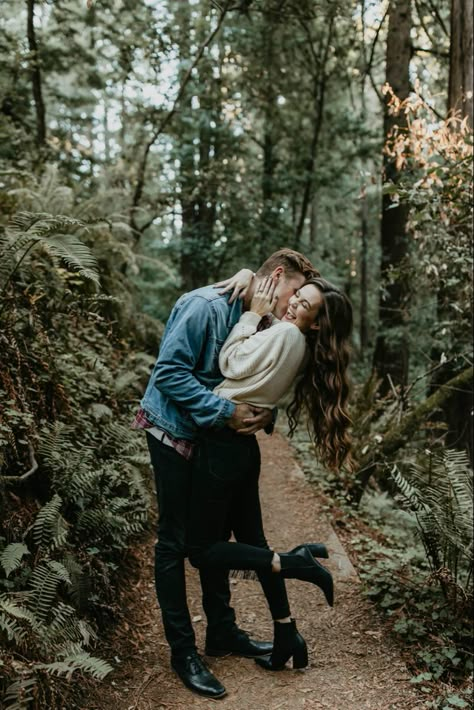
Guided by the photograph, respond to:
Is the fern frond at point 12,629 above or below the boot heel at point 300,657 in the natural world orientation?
above

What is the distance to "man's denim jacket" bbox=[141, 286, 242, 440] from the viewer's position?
116 inches

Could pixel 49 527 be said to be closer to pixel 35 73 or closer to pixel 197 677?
pixel 197 677

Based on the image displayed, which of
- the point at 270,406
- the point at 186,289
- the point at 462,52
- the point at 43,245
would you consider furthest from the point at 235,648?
the point at 186,289

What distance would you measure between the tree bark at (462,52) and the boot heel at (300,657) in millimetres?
6715

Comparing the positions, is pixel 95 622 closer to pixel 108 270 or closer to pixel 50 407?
pixel 50 407

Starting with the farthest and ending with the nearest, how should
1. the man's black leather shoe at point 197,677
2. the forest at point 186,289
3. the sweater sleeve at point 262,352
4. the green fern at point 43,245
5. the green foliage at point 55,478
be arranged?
the green fern at point 43,245 → the forest at point 186,289 → the man's black leather shoe at point 197,677 → the sweater sleeve at point 262,352 → the green foliage at point 55,478

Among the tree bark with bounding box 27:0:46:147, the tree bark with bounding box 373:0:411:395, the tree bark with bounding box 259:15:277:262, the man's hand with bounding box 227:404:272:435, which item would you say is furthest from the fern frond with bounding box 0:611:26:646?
the tree bark with bounding box 259:15:277:262

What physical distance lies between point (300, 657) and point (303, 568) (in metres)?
0.63

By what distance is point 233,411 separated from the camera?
9.73 feet

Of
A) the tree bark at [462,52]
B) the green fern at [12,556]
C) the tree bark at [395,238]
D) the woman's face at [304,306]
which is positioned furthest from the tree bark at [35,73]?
the green fern at [12,556]

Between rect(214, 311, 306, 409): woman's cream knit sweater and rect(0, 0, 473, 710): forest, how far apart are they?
132 cm

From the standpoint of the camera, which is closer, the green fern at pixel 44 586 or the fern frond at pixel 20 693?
the fern frond at pixel 20 693

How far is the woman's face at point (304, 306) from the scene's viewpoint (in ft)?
10.1

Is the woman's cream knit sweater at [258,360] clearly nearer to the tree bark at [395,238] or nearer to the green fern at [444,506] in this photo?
the green fern at [444,506]
